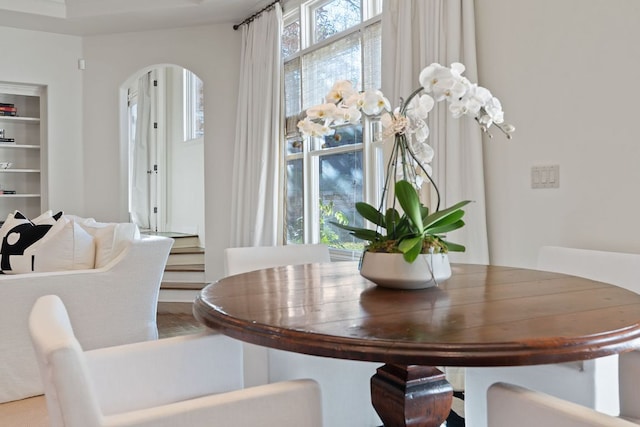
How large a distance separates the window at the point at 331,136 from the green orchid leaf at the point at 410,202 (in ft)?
6.46

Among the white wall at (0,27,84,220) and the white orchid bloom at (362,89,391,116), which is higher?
the white wall at (0,27,84,220)

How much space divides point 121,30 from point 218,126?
1.41m

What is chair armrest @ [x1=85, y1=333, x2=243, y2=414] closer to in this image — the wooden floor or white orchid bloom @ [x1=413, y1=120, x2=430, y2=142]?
white orchid bloom @ [x1=413, y1=120, x2=430, y2=142]

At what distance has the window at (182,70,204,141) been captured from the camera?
639 centimetres

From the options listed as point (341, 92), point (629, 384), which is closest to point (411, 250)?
point (341, 92)

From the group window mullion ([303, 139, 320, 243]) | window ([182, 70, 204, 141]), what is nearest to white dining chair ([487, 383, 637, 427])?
window mullion ([303, 139, 320, 243])

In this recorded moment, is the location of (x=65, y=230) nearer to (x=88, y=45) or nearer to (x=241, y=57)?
(x=241, y=57)

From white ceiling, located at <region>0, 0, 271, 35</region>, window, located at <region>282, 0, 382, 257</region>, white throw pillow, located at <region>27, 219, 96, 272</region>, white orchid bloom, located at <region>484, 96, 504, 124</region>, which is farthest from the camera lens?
white ceiling, located at <region>0, 0, 271, 35</region>

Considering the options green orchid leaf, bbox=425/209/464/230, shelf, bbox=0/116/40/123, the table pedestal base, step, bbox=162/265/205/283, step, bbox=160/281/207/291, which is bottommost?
step, bbox=160/281/207/291

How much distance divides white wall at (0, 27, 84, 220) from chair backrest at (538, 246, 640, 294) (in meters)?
4.69

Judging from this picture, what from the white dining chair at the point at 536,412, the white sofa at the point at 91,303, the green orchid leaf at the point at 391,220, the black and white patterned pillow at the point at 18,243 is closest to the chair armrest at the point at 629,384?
the white dining chair at the point at 536,412

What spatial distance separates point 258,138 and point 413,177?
124 inches

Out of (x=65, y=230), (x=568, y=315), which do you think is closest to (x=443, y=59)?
(x=568, y=315)

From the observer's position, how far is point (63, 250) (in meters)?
2.85
